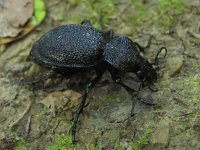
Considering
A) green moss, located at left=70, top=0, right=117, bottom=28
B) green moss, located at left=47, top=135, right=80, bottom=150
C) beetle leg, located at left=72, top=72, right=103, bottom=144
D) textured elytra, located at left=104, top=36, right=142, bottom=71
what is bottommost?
green moss, located at left=47, top=135, right=80, bottom=150

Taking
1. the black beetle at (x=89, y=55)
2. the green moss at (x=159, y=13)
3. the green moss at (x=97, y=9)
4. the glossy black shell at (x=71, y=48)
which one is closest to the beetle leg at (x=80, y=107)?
the black beetle at (x=89, y=55)

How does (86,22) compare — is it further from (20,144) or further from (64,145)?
(20,144)

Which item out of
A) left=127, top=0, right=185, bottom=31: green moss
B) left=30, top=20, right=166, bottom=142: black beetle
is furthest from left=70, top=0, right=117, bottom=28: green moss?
left=30, top=20, right=166, bottom=142: black beetle

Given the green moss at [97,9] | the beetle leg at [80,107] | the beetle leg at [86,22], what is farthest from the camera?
the green moss at [97,9]

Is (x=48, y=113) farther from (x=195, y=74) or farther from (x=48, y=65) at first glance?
(x=195, y=74)

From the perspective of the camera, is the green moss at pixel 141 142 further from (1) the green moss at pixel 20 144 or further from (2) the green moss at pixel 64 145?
(1) the green moss at pixel 20 144

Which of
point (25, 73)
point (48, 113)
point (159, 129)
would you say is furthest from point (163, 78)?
point (25, 73)

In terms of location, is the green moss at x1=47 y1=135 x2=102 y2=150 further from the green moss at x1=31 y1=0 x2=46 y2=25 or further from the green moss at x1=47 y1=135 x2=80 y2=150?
the green moss at x1=31 y1=0 x2=46 y2=25

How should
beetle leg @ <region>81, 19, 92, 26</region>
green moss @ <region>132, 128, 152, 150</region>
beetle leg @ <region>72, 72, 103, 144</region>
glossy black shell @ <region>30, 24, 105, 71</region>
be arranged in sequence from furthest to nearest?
beetle leg @ <region>81, 19, 92, 26</region>
glossy black shell @ <region>30, 24, 105, 71</region>
beetle leg @ <region>72, 72, 103, 144</region>
green moss @ <region>132, 128, 152, 150</region>
